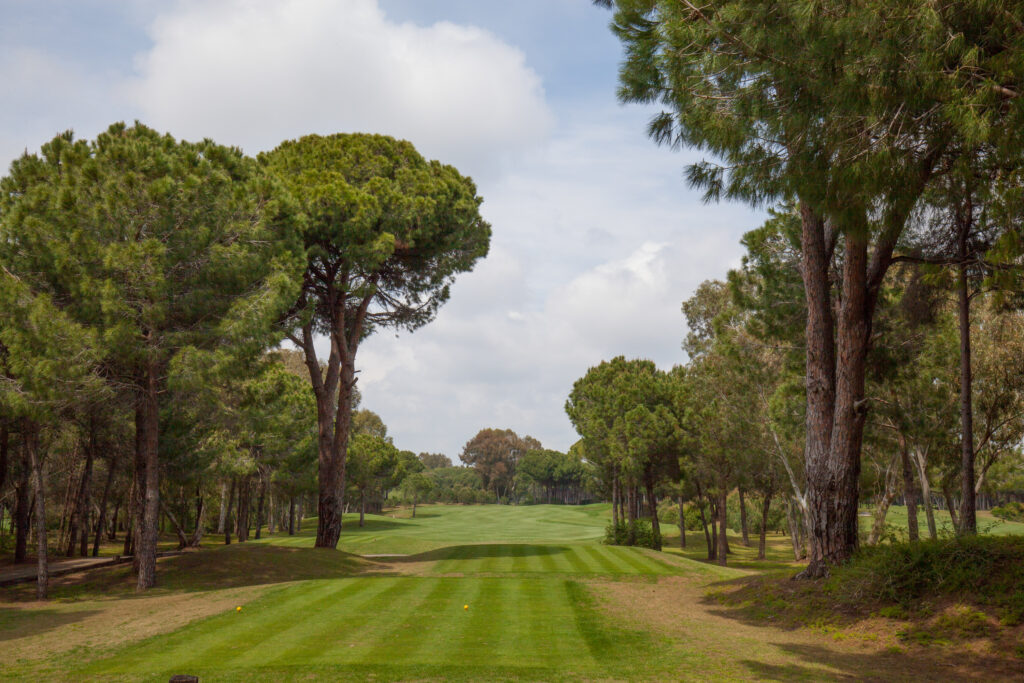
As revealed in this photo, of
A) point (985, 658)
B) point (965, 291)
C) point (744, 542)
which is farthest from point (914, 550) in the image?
point (744, 542)

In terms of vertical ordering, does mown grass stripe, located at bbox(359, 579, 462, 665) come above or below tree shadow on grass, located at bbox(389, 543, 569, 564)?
above

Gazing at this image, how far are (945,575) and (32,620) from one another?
17645 millimetres

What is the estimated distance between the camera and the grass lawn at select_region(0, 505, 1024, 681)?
852cm

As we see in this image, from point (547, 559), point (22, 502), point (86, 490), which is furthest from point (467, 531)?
point (22, 502)

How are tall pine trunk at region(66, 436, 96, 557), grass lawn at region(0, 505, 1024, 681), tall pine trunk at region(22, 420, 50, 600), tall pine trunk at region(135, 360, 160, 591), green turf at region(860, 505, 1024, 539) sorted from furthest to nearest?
tall pine trunk at region(66, 436, 96, 557) < green turf at region(860, 505, 1024, 539) < tall pine trunk at region(135, 360, 160, 591) < tall pine trunk at region(22, 420, 50, 600) < grass lawn at region(0, 505, 1024, 681)

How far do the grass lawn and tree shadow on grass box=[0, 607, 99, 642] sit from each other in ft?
0.21

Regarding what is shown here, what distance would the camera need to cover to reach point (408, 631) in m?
11.1

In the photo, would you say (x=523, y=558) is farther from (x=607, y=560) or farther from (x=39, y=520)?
(x=39, y=520)

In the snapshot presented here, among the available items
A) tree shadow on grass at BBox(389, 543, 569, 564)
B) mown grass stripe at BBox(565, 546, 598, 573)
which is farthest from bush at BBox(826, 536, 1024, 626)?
tree shadow on grass at BBox(389, 543, 569, 564)

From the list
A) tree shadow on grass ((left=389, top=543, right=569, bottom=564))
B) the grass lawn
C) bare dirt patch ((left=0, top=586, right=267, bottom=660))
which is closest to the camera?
the grass lawn

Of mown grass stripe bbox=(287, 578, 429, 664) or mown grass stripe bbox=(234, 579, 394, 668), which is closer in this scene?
mown grass stripe bbox=(234, 579, 394, 668)

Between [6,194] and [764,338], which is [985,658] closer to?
[764,338]

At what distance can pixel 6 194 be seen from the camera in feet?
61.2

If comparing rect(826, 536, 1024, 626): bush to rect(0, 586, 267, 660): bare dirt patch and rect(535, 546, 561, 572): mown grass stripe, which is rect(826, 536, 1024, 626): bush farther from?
rect(0, 586, 267, 660): bare dirt patch
